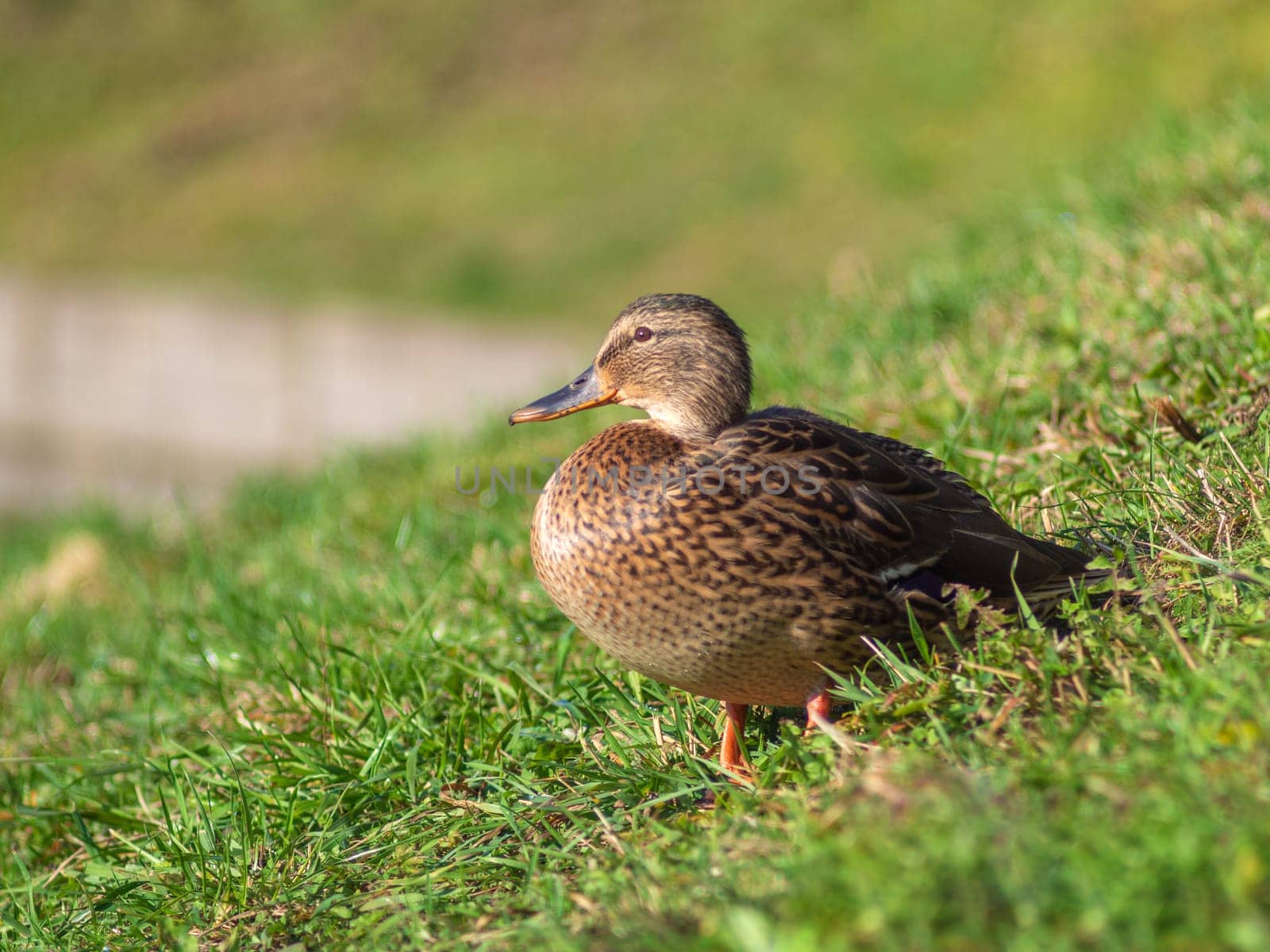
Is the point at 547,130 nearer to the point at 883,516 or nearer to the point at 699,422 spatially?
the point at 699,422

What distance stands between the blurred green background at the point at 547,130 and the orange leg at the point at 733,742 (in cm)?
543

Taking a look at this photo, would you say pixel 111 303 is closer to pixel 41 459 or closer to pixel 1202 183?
pixel 41 459

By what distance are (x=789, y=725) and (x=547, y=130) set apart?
39.7ft

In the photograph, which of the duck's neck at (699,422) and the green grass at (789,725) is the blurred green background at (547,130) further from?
the duck's neck at (699,422)

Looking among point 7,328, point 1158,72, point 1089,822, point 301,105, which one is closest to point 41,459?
point 7,328

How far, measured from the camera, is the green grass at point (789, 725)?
5.62 feet

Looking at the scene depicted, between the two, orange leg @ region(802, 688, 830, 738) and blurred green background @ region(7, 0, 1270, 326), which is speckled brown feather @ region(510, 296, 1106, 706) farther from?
blurred green background @ region(7, 0, 1270, 326)

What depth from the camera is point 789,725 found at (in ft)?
8.78

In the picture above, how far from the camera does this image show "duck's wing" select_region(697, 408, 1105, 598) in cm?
259

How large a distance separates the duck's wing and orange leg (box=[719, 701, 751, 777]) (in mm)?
421

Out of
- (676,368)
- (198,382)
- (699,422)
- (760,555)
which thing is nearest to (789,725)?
(760,555)

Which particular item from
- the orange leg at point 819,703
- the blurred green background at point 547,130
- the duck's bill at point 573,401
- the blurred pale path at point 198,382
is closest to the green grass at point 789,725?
the orange leg at point 819,703

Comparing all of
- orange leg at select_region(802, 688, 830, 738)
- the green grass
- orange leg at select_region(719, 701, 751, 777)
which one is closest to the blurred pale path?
the green grass

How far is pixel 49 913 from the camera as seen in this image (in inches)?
115
